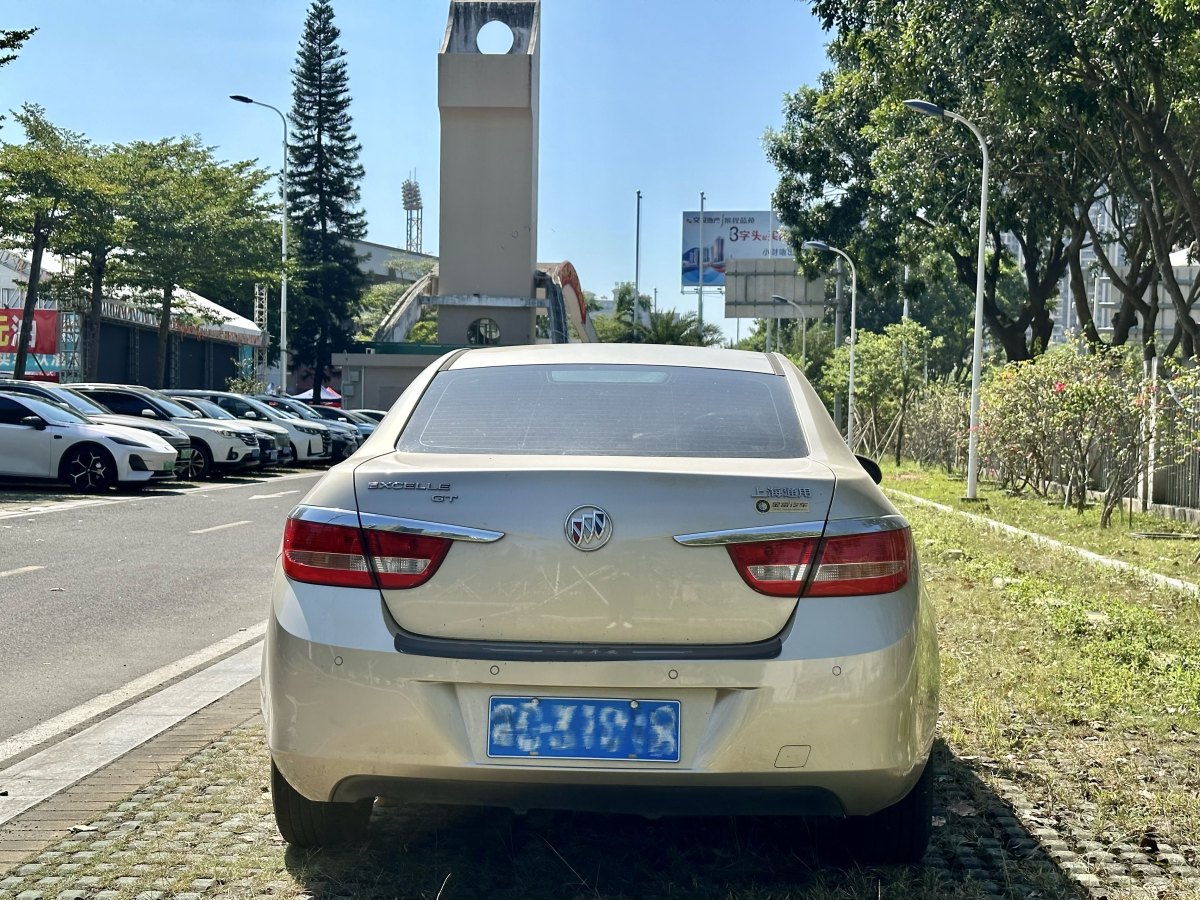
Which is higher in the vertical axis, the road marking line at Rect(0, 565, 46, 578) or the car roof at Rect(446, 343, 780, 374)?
the car roof at Rect(446, 343, 780, 374)

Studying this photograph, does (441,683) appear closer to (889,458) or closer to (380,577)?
(380,577)

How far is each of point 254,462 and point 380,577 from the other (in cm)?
2324

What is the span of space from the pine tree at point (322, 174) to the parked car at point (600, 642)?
213 ft

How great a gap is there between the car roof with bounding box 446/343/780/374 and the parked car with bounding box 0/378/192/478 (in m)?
16.4

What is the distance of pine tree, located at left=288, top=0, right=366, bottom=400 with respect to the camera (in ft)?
222

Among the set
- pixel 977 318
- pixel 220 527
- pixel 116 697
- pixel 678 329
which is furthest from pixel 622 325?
pixel 116 697

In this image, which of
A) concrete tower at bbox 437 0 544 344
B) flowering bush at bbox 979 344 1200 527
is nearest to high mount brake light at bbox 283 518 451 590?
flowering bush at bbox 979 344 1200 527

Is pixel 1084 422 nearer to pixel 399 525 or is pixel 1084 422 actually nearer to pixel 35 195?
Result: pixel 399 525

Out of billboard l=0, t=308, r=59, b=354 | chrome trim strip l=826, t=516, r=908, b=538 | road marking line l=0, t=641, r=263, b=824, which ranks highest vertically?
billboard l=0, t=308, r=59, b=354

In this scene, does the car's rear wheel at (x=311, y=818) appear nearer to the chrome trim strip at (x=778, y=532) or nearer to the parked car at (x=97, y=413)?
the chrome trim strip at (x=778, y=532)

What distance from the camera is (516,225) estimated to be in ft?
202

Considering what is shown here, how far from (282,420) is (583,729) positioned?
2807 cm

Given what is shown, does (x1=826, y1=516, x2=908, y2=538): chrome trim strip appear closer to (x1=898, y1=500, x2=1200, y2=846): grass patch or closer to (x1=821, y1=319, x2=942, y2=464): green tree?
(x1=898, y1=500, x2=1200, y2=846): grass patch

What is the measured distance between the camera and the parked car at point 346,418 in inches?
1407
